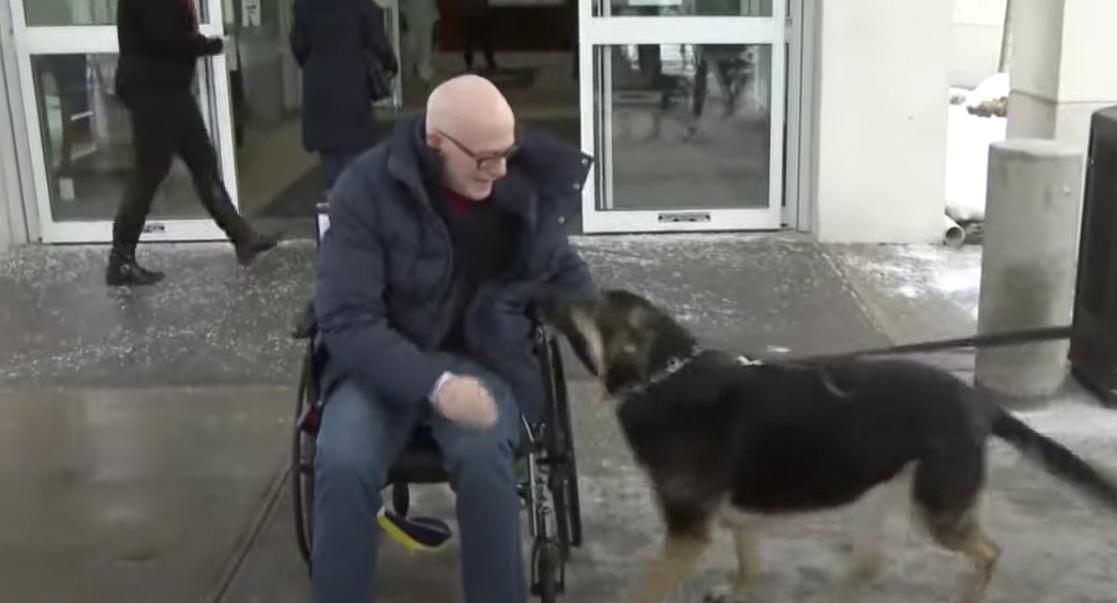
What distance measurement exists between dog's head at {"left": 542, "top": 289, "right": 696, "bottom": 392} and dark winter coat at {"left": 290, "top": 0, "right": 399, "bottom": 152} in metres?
3.67

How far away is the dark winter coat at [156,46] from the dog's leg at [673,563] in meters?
3.99

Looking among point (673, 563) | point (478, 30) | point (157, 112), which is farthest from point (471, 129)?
point (478, 30)

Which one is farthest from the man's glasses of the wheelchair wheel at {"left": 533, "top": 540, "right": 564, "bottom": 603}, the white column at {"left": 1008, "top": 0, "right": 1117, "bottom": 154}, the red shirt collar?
the white column at {"left": 1008, "top": 0, "right": 1117, "bottom": 154}

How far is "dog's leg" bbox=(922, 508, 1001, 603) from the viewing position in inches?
115

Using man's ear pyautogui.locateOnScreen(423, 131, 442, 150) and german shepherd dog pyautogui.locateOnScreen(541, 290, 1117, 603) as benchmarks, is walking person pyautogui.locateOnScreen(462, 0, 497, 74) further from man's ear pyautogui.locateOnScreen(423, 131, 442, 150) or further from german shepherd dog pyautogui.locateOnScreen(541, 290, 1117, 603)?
german shepherd dog pyautogui.locateOnScreen(541, 290, 1117, 603)

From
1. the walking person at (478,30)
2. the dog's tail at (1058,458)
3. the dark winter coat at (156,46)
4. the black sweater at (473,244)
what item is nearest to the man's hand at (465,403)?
the black sweater at (473,244)

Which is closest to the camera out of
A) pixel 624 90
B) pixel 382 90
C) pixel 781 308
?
pixel 781 308

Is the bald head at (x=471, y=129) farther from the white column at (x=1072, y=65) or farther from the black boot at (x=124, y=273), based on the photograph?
the white column at (x=1072, y=65)

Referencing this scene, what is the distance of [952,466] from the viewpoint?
113 inches

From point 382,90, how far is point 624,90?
4.76ft

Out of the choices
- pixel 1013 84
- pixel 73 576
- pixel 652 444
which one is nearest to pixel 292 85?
pixel 1013 84

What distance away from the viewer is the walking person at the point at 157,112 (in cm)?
595

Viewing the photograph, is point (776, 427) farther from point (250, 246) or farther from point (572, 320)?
point (250, 246)

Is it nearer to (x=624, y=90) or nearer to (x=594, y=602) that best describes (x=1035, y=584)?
(x=594, y=602)
